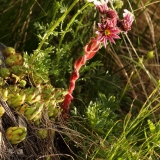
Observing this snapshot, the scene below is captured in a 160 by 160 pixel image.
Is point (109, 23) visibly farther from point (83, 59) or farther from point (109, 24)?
point (83, 59)

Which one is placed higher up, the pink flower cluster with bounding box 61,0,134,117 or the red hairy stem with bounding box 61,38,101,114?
the pink flower cluster with bounding box 61,0,134,117

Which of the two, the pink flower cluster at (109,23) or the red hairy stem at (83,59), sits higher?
the pink flower cluster at (109,23)

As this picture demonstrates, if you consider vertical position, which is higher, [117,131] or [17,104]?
[17,104]

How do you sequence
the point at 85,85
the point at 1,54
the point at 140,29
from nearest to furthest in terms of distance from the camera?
1. the point at 1,54
2. the point at 85,85
3. the point at 140,29

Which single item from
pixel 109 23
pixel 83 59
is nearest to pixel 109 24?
pixel 109 23

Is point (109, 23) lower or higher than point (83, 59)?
higher

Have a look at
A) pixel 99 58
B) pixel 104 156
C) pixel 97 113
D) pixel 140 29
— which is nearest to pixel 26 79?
pixel 97 113

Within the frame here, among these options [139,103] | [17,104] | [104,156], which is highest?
[17,104]

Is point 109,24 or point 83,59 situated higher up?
point 109,24

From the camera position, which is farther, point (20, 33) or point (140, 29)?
point (140, 29)

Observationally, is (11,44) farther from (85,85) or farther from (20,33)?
(85,85)

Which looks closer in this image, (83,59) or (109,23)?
(109,23)
